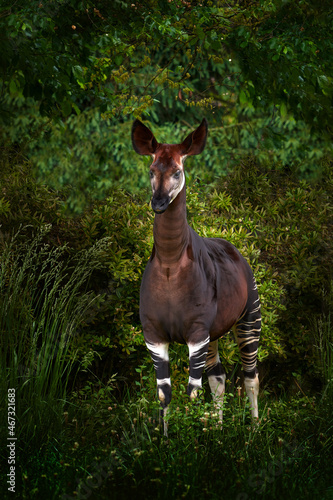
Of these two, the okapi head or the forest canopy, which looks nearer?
the okapi head

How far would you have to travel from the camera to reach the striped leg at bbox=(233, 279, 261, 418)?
482cm

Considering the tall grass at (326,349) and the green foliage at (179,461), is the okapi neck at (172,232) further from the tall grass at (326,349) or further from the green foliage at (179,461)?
the tall grass at (326,349)

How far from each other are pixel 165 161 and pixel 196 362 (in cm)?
124

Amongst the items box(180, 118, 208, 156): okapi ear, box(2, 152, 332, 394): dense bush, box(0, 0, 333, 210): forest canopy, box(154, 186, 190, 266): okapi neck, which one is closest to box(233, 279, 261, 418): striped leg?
box(2, 152, 332, 394): dense bush

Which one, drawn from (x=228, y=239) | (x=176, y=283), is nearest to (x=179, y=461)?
(x=176, y=283)

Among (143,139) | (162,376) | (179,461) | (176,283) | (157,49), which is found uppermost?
(143,139)

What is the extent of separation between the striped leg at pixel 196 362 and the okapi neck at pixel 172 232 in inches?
20.7

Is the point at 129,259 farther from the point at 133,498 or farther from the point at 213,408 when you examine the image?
the point at 133,498

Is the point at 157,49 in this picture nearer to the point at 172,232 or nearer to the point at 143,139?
the point at 143,139

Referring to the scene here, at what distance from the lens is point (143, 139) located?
12.8 feet

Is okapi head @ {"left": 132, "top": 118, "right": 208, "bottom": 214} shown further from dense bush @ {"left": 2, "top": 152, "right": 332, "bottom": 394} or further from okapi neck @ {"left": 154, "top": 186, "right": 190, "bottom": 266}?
dense bush @ {"left": 2, "top": 152, "right": 332, "bottom": 394}

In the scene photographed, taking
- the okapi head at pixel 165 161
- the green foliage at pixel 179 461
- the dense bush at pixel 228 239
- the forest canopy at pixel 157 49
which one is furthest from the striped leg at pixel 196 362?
the forest canopy at pixel 157 49

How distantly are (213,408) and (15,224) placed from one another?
2773 mm

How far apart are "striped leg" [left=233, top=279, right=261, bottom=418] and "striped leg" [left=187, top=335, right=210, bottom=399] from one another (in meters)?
0.96
